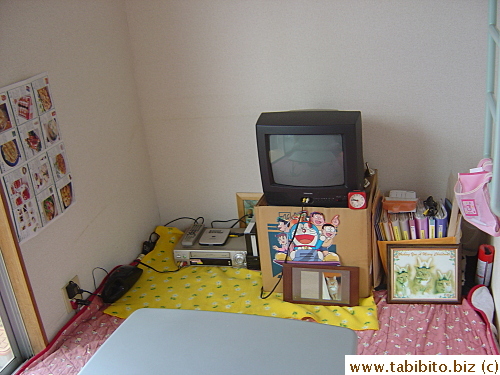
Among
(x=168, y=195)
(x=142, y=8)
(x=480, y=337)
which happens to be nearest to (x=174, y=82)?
(x=142, y=8)

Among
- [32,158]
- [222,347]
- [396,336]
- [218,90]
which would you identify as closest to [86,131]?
[32,158]

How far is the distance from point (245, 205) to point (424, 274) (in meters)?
1.07

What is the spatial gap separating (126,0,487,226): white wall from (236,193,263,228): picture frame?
42mm

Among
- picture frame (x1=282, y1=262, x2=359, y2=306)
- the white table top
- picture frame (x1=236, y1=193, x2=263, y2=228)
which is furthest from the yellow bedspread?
the white table top

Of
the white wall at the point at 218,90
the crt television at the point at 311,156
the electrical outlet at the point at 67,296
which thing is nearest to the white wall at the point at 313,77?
the white wall at the point at 218,90

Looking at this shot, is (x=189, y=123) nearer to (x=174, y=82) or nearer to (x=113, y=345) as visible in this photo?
(x=174, y=82)

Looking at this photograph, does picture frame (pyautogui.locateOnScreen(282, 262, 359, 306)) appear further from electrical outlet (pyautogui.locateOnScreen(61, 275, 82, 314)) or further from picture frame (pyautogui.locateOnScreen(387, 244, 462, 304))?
electrical outlet (pyautogui.locateOnScreen(61, 275, 82, 314))

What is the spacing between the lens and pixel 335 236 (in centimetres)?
235

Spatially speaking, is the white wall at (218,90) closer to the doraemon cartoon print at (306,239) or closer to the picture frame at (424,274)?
the picture frame at (424,274)

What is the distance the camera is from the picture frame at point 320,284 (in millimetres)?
2383

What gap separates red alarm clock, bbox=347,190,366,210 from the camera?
88.5 inches

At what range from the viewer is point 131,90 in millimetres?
2814

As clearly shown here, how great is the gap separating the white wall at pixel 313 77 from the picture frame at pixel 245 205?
42mm

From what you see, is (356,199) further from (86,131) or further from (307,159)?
(86,131)
